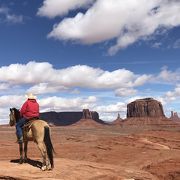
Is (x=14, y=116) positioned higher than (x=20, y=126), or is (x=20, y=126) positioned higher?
(x=14, y=116)

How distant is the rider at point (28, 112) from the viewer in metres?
12.0

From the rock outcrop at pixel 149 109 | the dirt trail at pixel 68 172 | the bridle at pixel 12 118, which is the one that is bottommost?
the dirt trail at pixel 68 172

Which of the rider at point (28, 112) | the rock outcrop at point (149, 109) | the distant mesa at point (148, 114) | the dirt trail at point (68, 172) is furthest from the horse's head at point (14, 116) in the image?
the rock outcrop at point (149, 109)

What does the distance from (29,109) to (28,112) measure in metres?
0.10

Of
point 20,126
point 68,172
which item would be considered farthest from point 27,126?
point 68,172

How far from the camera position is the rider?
39.5 feet

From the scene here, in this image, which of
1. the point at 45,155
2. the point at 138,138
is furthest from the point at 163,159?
the point at 138,138

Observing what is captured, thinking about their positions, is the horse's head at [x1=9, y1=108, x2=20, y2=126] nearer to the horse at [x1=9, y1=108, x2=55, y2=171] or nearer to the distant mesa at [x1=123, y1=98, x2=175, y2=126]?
the horse at [x1=9, y1=108, x2=55, y2=171]

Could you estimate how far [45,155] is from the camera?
11.7 metres

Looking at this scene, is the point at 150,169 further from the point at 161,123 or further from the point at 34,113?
the point at 161,123

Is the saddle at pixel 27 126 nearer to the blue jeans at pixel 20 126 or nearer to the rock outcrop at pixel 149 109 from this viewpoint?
the blue jeans at pixel 20 126

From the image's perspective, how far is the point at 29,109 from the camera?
12055 millimetres

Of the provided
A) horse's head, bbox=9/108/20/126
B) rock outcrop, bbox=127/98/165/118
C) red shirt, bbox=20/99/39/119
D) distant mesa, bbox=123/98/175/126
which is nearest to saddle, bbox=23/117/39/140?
red shirt, bbox=20/99/39/119

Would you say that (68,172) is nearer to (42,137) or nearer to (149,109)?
(42,137)
